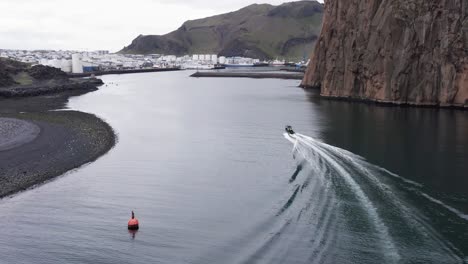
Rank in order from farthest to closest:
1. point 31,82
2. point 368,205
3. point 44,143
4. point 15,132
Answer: point 31,82 → point 15,132 → point 44,143 → point 368,205

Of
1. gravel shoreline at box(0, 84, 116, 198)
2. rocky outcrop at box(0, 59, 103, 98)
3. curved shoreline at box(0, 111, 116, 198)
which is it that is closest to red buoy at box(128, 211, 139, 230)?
gravel shoreline at box(0, 84, 116, 198)

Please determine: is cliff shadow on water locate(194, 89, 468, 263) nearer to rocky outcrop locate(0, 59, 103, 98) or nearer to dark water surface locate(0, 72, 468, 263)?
dark water surface locate(0, 72, 468, 263)

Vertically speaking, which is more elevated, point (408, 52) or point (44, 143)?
point (408, 52)

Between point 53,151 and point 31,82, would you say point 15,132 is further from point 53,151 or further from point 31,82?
point 31,82

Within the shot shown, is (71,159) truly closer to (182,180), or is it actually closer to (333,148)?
(182,180)

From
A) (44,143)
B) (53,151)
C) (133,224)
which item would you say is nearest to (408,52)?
(44,143)
